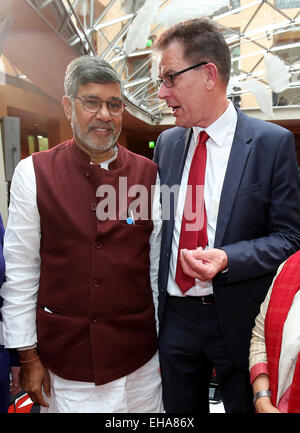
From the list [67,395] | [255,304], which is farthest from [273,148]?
[67,395]

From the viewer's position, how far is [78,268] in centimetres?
152

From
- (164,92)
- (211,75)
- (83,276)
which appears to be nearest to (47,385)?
(83,276)

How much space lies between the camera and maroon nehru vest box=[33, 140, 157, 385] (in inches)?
60.1

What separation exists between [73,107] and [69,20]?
455 cm

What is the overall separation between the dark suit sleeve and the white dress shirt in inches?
6.1

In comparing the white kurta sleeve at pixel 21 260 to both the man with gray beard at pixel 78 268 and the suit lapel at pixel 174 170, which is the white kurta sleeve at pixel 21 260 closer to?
the man with gray beard at pixel 78 268

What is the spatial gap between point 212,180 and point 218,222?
0.63 ft

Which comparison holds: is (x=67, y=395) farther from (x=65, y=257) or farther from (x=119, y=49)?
(x=119, y=49)

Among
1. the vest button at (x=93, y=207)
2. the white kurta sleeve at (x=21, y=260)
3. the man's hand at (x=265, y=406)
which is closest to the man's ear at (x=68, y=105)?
the white kurta sleeve at (x=21, y=260)

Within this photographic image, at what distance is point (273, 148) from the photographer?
164cm

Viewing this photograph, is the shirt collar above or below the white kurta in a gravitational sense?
above

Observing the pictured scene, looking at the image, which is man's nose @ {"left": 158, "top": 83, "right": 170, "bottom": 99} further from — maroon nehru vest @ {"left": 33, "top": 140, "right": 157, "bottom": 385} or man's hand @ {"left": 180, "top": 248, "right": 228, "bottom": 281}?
man's hand @ {"left": 180, "top": 248, "right": 228, "bottom": 281}

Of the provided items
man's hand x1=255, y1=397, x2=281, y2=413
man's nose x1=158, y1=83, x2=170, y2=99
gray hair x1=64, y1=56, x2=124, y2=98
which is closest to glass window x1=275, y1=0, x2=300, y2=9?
man's nose x1=158, y1=83, x2=170, y2=99

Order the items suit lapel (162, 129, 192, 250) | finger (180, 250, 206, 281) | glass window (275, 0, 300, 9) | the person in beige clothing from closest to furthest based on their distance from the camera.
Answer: the person in beige clothing < finger (180, 250, 206, 281) < suit lapel (162, 129, 192, 250) < glass window (275, 0, 300, 9)
